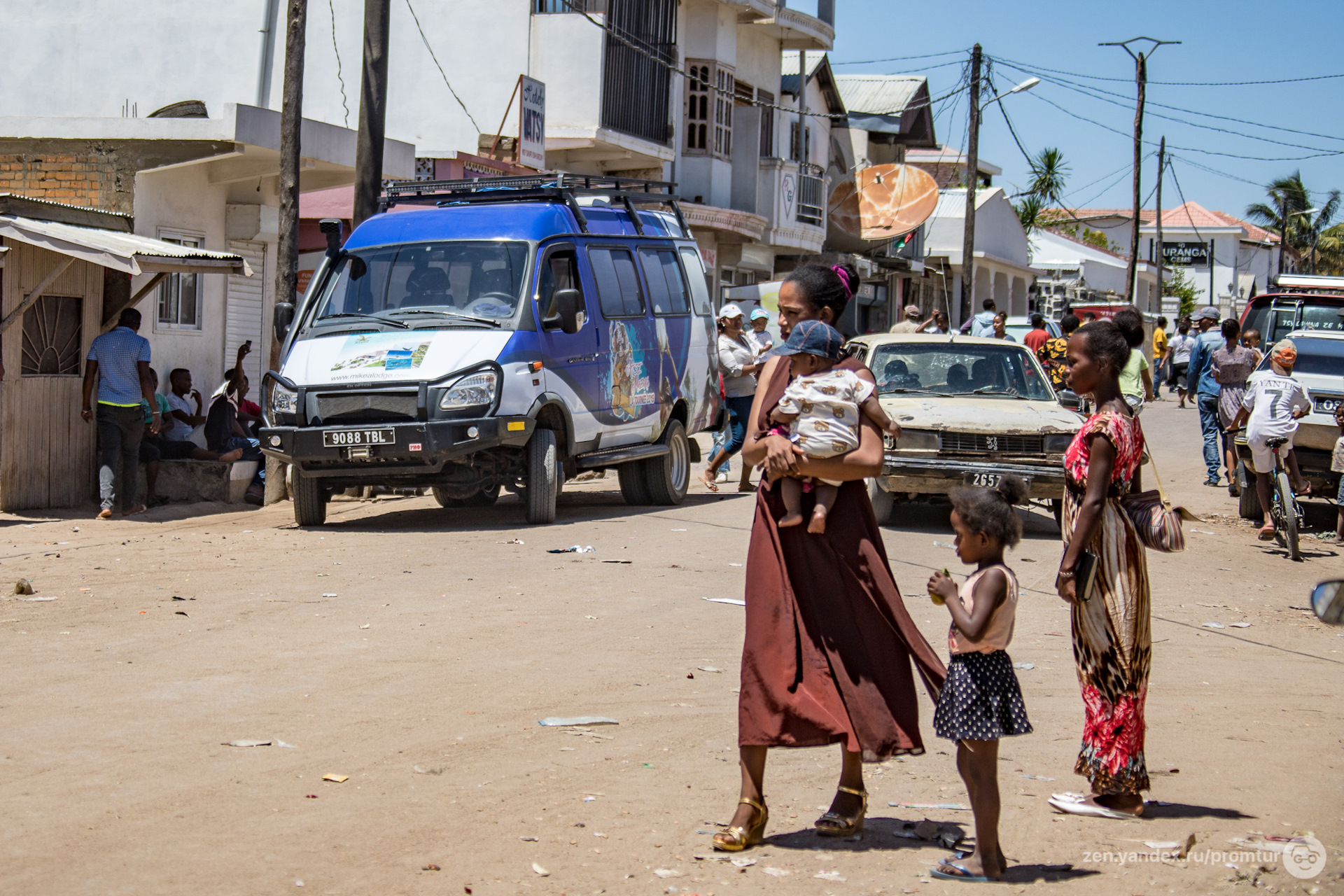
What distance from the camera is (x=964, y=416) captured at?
12.0 m

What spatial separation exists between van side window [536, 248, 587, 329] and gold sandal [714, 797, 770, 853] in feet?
25.7

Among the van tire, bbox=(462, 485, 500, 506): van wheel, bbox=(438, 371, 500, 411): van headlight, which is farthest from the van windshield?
the van tire

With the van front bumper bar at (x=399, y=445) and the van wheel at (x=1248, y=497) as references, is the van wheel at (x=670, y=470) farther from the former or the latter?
the van wheel at (x=1248, y=497)

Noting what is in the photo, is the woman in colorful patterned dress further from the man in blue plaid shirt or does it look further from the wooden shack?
the man in blue plaid shirt

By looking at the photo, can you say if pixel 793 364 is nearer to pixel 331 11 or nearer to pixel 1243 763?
pixel 1243 763

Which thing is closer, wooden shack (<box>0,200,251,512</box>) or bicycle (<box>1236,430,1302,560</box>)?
bicycle (<box>1236,430,1302,560</box>)

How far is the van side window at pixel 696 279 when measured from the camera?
14672 millimetres

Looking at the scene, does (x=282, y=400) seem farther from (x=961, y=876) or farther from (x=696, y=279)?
(x=961, y=876)

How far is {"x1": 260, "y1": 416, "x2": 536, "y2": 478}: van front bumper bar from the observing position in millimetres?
11062

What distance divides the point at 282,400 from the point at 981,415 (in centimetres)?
579

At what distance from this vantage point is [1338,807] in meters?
5.11

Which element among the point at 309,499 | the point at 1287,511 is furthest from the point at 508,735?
the point at 1287,511

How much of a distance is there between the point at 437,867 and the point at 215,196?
13336 millimetres

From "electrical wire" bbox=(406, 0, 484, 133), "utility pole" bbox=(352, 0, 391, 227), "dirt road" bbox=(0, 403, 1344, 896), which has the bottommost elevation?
"dirt road" bbox=(0, 403, 1344, 896)
